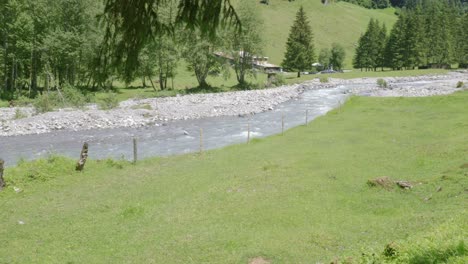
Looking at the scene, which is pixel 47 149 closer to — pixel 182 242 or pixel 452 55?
pixel 182 242

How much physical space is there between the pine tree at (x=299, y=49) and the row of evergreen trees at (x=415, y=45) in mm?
26182

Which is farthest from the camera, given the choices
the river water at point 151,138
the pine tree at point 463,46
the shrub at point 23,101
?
the pine tree at point 463,46

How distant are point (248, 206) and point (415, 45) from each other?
351 ft

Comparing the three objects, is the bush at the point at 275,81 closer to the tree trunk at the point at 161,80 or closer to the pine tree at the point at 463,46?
the tree trunk at the point at 161,80

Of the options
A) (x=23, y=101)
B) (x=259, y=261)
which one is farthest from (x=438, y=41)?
(x=259, y=261)

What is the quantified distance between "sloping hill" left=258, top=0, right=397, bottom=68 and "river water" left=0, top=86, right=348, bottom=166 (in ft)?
282

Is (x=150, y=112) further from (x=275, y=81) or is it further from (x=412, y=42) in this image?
(x=412, y=42)

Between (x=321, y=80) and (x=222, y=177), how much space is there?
68293 mm

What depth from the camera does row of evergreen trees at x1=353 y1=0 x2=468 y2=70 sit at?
4321 inches

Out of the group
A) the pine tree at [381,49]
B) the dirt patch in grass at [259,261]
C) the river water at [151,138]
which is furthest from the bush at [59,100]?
the pine tree at [381,49]

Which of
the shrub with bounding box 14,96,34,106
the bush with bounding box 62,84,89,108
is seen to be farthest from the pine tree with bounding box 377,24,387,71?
the shrub with bounding box 14,96,34,106

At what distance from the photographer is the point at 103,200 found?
16422mm

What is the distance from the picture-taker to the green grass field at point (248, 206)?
1134cm

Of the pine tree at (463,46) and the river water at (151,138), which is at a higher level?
the pine tree at (463,46)
